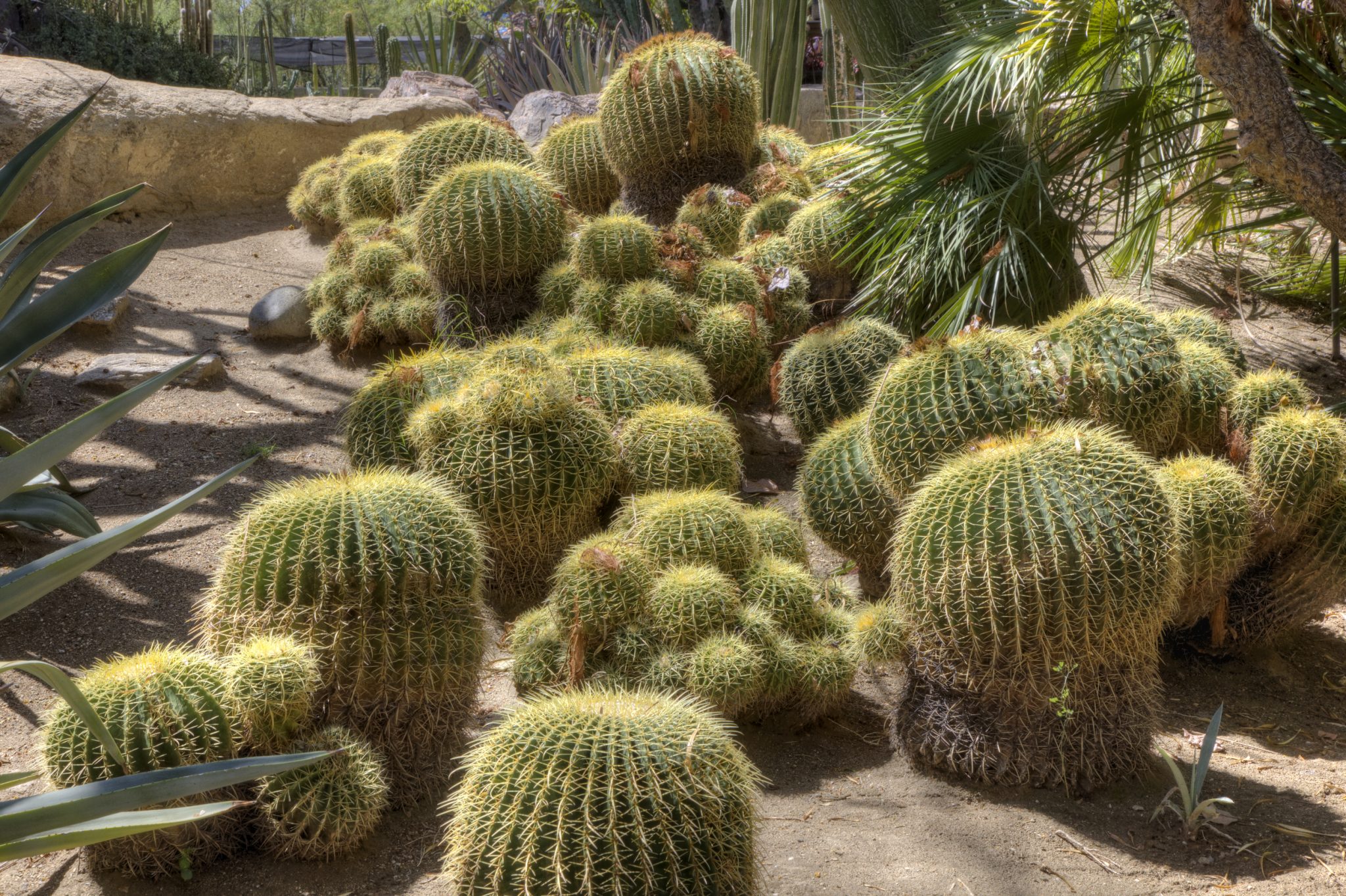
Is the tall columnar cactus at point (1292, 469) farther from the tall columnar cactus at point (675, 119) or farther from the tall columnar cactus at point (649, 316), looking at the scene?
the tall columnar cactus at point (675, 119)

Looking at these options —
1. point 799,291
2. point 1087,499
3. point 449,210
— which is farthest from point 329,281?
point 1087,499

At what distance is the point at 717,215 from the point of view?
6250 mm

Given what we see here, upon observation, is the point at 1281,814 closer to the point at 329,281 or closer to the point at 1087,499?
the point at 1087,499

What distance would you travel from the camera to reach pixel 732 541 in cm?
365

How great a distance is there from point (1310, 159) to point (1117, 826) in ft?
7.53

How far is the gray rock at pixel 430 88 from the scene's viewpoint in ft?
38.0

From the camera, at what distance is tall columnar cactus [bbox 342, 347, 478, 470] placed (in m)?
4.48

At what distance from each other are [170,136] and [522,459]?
6744 mm

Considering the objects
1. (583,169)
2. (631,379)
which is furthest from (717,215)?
(631,379)

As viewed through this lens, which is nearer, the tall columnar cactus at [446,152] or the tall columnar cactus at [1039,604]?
the tall columnar cactus at [1039,604]

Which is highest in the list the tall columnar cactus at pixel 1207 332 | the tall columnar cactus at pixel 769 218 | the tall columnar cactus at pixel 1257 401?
the tall columnar cactus at pixel 769 218

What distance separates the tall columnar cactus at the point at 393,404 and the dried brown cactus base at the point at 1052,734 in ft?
7.68

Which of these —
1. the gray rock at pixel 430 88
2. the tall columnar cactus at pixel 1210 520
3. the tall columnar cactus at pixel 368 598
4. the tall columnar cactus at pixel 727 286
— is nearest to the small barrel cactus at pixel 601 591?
the tall columnar cactus at pixel 368 598

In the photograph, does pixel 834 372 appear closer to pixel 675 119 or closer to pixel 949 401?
pixel 949 401
